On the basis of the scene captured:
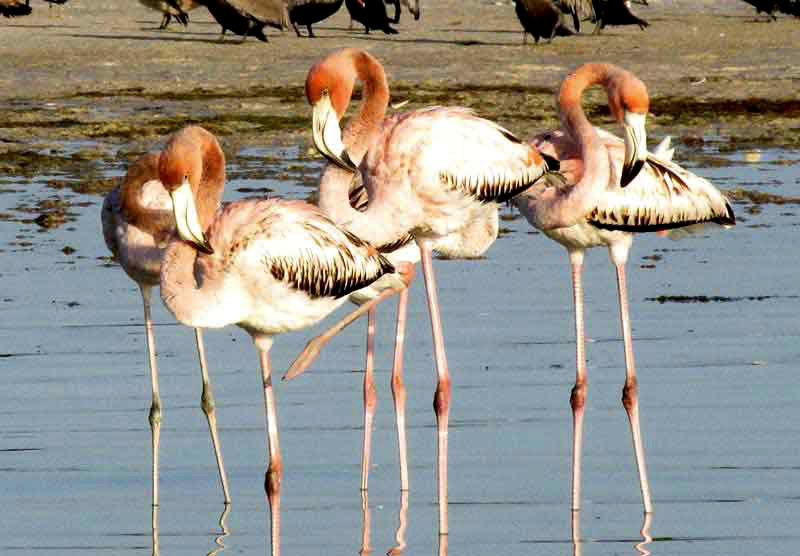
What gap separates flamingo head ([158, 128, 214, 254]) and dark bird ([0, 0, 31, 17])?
23389 millimetres

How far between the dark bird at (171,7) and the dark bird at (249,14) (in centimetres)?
119

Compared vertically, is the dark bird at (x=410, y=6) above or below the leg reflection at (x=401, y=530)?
below

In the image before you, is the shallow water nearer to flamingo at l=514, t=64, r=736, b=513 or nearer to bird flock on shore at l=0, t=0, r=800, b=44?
flamingo at l=514, t=64, r=736, b=513

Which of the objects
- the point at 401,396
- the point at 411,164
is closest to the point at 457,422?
the point at 401,396

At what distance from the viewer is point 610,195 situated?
7.66m

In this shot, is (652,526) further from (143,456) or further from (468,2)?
(468,2)

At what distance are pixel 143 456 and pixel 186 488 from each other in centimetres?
42

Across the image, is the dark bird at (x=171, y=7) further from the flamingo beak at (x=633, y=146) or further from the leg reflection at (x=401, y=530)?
the leg reflection at (x=401, y=530)

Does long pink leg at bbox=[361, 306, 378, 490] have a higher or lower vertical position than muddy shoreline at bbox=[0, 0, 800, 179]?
higher

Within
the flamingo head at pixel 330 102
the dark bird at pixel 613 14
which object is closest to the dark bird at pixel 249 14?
the dark bird at pixel 613 14

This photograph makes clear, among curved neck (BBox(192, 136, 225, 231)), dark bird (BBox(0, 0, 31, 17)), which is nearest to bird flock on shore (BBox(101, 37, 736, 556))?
curved neck (BBox(192, 136, 225, 231))

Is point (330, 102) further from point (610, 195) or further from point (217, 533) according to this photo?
point (217, 533)

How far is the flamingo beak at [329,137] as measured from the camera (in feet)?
23.2

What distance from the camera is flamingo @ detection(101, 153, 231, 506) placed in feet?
24.3
